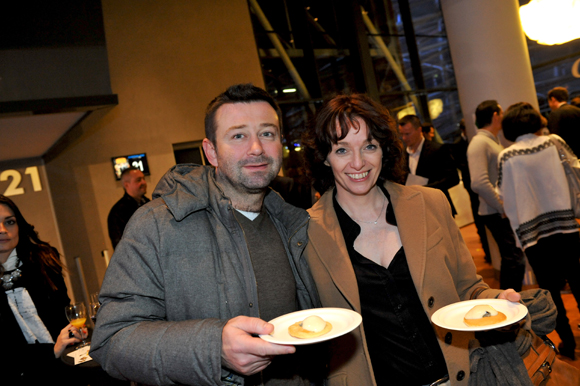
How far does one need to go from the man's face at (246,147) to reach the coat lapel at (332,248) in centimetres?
31

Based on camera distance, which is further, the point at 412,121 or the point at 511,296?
the point at 412,121

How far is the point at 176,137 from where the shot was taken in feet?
22.8

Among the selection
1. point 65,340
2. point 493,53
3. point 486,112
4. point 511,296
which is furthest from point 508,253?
point 65,340

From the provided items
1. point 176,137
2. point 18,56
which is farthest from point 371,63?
point 18,56

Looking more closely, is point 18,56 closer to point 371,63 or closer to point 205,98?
point 205,98

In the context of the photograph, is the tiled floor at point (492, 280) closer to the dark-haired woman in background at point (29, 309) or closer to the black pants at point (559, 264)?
the black pants at point (559, 264)

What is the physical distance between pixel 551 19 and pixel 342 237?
4.70 meters

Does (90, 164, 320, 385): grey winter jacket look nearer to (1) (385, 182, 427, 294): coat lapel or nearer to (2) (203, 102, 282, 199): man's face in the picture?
(2) (203, 102, 282, 199): man's face

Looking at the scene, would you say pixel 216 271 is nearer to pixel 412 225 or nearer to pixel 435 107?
pixel 412 225

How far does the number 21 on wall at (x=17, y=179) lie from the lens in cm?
587

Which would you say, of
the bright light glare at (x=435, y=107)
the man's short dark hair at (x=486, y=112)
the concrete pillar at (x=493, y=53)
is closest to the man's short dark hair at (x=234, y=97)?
the man's short dark hair at (x=486, y=112)

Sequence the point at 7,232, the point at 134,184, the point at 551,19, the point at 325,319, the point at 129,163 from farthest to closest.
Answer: the point at 129,163
the point at 134,184
the point at 551,19
the point at 7,232
the point at 325,319

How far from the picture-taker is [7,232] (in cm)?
266

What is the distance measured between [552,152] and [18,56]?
14.3 feet
